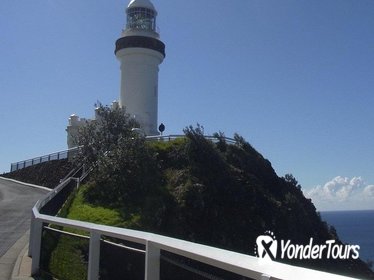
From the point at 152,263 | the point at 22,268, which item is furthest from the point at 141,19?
the point at 152,263

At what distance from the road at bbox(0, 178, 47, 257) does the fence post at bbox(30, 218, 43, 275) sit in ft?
5.48

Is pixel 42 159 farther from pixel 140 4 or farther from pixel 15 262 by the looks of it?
pixel 15 262

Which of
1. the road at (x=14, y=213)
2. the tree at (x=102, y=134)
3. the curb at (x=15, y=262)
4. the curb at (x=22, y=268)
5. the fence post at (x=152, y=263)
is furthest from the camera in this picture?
the tree at (x=102, y=134)

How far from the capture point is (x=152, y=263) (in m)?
4.68

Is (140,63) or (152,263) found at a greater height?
(140,63)

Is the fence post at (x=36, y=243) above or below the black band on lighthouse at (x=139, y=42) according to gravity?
below

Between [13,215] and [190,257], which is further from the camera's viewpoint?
[13,215]

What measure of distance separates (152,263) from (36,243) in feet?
17.7

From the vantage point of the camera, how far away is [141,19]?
43219mm

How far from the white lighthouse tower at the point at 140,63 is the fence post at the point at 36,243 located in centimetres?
3114

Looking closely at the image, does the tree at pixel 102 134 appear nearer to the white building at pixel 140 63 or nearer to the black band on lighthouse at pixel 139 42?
the white building at pixel 140 63

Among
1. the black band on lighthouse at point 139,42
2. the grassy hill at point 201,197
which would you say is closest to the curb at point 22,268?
the grassy hill at point 201,197

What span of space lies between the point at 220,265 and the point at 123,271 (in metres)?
2.48

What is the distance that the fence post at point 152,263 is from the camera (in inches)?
183
